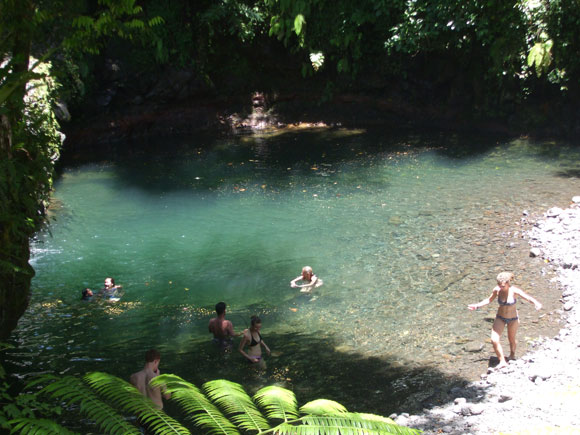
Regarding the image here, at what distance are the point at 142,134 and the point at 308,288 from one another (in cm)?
1667

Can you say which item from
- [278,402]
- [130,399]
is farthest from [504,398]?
[130,399]

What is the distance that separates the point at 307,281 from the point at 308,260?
4.42ft

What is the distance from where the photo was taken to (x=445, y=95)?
25.0 meters

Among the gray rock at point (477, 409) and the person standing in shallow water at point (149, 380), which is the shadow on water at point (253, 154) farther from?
the gray rock at point (477, 409)

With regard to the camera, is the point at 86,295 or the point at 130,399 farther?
the point at 86,295

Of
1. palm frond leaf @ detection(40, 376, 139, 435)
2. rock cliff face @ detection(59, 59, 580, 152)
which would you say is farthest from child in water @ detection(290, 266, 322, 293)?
rock cliff face @ detection(59, 59, 580, 152)

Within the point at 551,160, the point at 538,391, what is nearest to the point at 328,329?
the point at 538,391

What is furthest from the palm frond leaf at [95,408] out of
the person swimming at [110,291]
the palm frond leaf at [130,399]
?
the person swimming at [110,291]

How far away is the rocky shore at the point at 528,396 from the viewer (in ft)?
19.4

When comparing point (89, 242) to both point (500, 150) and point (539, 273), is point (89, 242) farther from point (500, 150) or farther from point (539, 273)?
point (500, 150)

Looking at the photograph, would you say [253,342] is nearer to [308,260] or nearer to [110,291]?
[110,291]

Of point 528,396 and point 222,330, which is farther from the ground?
point 528,396

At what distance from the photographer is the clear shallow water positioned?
8734 mm

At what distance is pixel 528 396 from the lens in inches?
264
